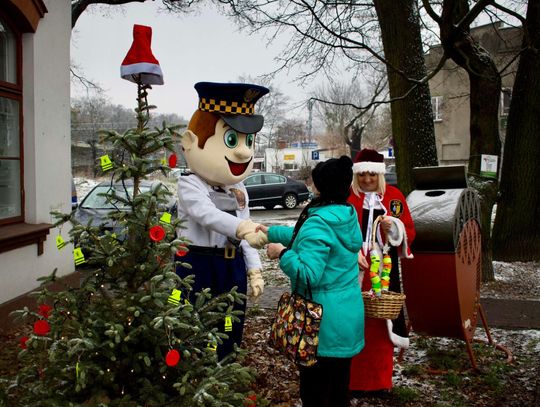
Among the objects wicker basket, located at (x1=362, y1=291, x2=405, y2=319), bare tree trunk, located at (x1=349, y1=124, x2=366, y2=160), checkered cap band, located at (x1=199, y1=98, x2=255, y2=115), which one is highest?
bare tree trunk, located at (x1=349, y1=124, x2=366, y2=160)

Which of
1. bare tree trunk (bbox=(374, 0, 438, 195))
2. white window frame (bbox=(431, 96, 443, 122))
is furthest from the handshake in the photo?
white window frame (bbox=(431, 96, 443, 122))

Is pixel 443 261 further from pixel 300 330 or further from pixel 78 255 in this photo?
pixel 78 255

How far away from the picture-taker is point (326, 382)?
3080mm

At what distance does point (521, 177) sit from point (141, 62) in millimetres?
7794

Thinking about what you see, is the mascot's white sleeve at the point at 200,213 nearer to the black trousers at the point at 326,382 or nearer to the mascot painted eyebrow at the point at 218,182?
the mascot painted eyebrow at the point at 218,182

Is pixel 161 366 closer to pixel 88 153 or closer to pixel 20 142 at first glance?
pixel 20 142

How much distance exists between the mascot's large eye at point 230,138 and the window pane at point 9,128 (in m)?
2.99

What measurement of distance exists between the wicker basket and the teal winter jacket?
15.0 inches

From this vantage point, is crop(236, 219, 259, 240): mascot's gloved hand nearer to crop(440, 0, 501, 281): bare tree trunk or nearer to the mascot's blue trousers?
the mascot's blue trousers

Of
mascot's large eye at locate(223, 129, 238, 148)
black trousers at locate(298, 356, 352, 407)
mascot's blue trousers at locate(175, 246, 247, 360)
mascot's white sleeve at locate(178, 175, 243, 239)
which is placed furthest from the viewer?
mascot's large eye at locate(223, 129, 238, 148)

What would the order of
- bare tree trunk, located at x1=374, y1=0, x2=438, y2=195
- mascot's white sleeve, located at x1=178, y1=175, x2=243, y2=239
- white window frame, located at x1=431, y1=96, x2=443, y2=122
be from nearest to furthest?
mascot's white sleeve, located at x1=178, y1=175, x2=243, y2=239
bare tree trunk, located at x1=374, y1=0, x2=438, y2=195
white window frame, located at x1=431, y1=96, x2=443, y2=122

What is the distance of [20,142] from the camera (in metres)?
5.62

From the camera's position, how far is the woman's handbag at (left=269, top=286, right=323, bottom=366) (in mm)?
2795

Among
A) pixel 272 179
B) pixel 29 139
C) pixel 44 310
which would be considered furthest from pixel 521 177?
pixel 272 179
